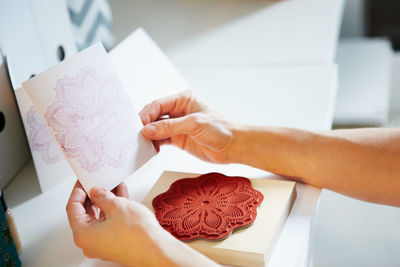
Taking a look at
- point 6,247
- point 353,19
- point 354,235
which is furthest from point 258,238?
point 353,19

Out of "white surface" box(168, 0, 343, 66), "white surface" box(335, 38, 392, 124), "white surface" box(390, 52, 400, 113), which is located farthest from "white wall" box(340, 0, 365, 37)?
"white surface" box(168, 0, 343, 66)

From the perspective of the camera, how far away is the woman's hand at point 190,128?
896 millimetres

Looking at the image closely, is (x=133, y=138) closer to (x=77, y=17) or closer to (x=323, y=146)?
(x=323, y=146)

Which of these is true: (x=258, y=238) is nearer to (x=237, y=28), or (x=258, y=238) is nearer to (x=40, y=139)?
(x=40, y=139)

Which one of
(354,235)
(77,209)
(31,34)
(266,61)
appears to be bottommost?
(354,235)

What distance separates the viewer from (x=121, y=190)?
33.2 inches

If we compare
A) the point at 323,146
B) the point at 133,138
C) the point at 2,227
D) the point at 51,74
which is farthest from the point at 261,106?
the point at 2,227

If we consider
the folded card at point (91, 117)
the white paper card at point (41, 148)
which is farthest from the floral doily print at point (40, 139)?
the folded card at point (91, 117)

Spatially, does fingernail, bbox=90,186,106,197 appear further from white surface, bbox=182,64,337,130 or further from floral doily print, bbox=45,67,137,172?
white surface, bbox=182,64,337,130

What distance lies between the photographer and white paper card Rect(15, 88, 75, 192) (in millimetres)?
911

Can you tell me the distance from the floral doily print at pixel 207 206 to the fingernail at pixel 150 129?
0.11 meters

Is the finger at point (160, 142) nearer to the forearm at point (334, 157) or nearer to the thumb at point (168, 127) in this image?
the thumb at point (168, 127)

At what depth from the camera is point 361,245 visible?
1.29 m

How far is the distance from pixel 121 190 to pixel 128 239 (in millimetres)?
175
